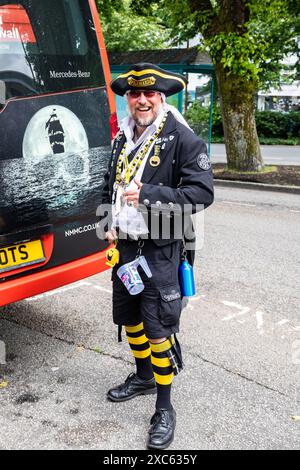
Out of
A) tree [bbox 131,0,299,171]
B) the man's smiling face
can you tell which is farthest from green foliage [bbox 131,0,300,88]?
the man's smiling face

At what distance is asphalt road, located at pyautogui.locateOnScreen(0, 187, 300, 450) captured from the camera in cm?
280

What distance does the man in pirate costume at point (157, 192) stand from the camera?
2572 millimetres

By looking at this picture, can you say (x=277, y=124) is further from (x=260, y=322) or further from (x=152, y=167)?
(x=152, y=167)

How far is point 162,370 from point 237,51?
9.00 meters

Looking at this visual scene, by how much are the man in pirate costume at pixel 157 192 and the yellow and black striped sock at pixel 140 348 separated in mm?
185

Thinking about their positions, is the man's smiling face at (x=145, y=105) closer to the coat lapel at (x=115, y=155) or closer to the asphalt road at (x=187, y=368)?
the coat lapel at (x=115, y=155)

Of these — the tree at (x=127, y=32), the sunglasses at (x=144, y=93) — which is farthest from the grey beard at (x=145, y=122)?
the tree at (x=127, y=32)

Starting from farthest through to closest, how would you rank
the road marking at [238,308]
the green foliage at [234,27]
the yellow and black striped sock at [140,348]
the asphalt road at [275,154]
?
1. the asphalt road at [275,154]
2. the green foliage at [234,27]
3. the road marking at [238,308]
4. the yellow and black striped sock at [140,348]

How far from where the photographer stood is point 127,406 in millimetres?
3074

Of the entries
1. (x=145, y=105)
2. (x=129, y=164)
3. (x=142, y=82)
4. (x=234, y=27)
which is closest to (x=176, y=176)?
(x=129, y=164)

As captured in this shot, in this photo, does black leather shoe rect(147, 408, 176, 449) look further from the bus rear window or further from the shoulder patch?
the bus rear window
